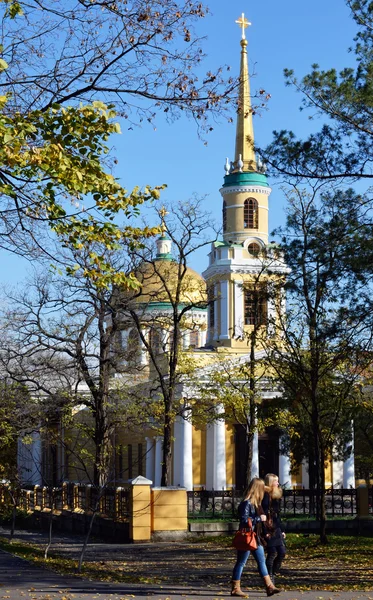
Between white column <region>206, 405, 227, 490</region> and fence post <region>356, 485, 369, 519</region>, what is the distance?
18.3 m

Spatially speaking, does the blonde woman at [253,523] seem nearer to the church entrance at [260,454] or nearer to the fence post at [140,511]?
the fence post at [140,511]

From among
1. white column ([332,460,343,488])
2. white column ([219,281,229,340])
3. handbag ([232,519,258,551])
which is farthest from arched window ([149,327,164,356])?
handbag ([232,519,258,551])

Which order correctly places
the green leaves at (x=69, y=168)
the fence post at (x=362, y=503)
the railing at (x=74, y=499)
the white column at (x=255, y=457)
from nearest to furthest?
the green leaves at (x=69, y=168) < the railing at (x=74, y=499) < the fence post at (x=362, y=503) < the white column at (x=255, y=457)

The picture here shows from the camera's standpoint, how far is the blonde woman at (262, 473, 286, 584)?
13.5 m

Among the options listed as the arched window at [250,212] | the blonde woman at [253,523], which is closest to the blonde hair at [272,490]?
the blonde woman at [253,523]

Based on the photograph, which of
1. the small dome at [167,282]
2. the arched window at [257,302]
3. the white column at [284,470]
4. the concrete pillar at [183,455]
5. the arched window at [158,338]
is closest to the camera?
the arched window at [257,302]

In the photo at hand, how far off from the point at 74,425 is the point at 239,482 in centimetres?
2065

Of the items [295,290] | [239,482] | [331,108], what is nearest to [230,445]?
[239,482]

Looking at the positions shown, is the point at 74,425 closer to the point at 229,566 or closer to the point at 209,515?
the point at 209,515

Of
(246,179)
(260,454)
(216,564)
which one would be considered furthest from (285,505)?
(246,179)

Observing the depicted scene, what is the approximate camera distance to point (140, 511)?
25.7 metres

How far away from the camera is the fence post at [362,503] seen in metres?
29.9

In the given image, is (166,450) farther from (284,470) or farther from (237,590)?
(284,470)

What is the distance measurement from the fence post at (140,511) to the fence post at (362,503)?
24.1 ft
